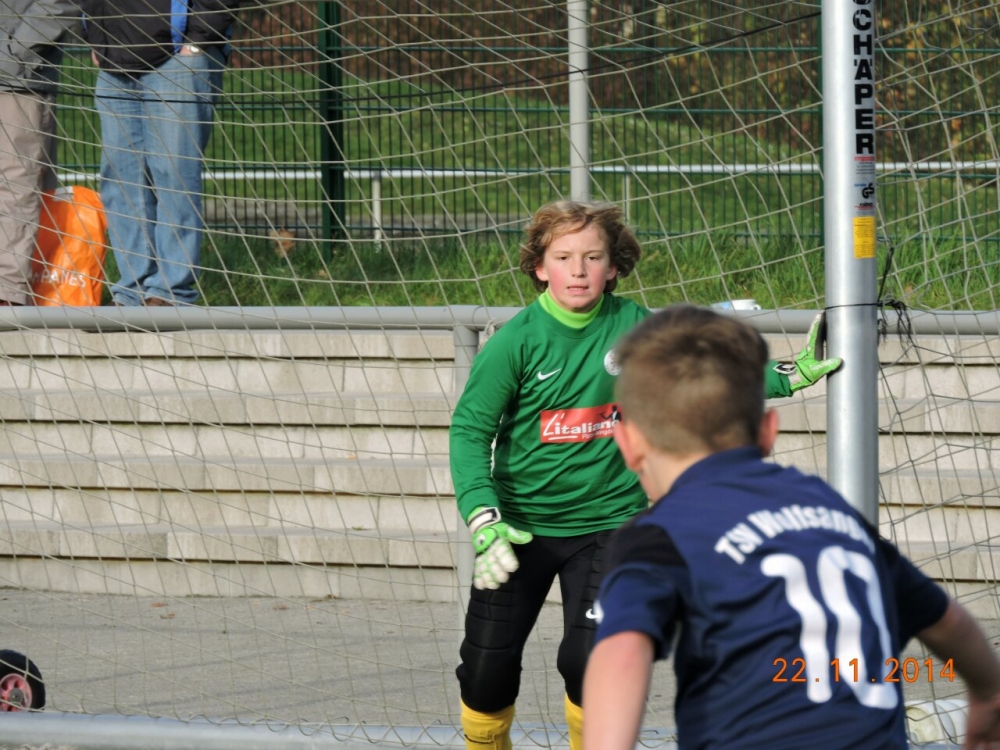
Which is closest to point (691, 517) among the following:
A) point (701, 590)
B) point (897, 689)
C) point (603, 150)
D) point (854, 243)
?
point (701, 590)

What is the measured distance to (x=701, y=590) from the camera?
163 cm

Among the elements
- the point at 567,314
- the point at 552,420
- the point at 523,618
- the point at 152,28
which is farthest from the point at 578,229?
the point at 152,28

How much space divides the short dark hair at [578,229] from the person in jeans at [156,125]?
197cm

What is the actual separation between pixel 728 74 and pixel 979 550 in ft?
11.6

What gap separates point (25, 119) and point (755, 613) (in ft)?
14.2

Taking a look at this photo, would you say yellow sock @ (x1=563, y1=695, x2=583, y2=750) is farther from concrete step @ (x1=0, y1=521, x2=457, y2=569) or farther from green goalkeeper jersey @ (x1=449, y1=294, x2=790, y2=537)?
concrete step @ (x1=0, y1=521, x2=457, y2=569)

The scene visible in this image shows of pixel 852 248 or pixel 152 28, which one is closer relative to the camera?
pixel 852 248

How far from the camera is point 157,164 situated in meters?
5.92

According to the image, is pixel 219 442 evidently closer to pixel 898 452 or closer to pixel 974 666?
pixel 898 452

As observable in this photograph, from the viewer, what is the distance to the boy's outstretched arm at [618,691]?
1565mm

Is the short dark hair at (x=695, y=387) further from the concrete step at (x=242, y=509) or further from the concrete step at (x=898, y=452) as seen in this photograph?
the concrete step at (x=242, y=509)

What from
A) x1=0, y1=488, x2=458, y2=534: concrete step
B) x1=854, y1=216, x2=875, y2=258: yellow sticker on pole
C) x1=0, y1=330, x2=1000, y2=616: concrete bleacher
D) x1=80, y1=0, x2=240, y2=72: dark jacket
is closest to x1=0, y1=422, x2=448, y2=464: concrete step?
x1=0, y1=330, x2=1000, y2=616: concrete bleacher

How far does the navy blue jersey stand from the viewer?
5.30 feet

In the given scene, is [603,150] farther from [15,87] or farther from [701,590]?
[701,590]
